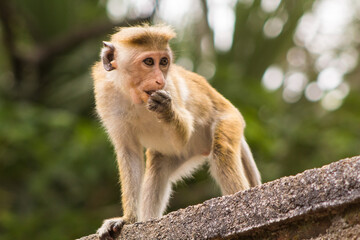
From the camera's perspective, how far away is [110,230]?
3.96m

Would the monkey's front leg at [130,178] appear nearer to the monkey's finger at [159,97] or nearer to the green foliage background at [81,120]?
the monkey's finger at [159,97]

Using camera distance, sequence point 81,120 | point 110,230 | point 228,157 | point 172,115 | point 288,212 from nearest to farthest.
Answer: point 288,212 < point 110,230 < point 172,115 < point 228,157 < point 81,120

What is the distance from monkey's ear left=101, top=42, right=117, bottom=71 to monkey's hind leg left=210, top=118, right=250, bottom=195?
43.2 inches

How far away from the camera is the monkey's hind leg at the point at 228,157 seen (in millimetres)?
4621

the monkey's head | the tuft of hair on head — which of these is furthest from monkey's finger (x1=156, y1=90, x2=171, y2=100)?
the tuft of hair on head

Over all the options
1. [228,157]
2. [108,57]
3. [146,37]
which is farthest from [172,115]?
[108,57]

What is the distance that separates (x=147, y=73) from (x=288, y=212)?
7.26 ft

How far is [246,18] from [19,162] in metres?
5.72

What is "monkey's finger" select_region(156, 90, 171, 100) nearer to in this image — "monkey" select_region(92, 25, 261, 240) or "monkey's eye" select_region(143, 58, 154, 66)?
"monkey" select_region(92, 25, 261, 240)

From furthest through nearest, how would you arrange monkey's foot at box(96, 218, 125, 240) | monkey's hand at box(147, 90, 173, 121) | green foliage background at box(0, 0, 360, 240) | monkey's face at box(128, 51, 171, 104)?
green foliage background at box(0, 0, 360, 240) < monkey's face at box(128, 51, 171, 104) < monkey's hand at box(147, 90, 173, 121) < monkey's foot at box(96, 218, 125, 240)

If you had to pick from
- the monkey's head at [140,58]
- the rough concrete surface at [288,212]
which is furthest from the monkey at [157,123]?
the rough concrete surface at [288,212]

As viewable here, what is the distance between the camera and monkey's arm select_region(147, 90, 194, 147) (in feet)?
14.1

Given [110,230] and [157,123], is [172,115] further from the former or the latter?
[110,230]

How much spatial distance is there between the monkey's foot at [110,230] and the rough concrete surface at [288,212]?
71 centimetres
